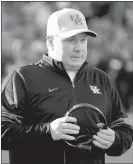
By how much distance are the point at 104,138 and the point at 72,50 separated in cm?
38

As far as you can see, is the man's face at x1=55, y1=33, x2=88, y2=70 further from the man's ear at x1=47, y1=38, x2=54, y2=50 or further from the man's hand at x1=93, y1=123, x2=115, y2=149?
the man's hand at x1=93, y1=123, x2=115, y2=149

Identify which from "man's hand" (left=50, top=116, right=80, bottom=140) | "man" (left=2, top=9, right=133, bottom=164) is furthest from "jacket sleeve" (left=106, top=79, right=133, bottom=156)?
"man's hand" (left=50, top=116, right=80, bottom=140)

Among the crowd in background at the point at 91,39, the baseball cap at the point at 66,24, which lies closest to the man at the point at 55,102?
the baseball cap at the point at 66,24

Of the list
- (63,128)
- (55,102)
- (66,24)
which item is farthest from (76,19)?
(63,128)

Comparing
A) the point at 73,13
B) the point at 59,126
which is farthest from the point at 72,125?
the point at 73,13

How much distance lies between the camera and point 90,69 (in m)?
1.53

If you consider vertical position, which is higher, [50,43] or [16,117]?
[50,43]

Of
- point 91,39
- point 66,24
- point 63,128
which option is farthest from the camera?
point 91,39

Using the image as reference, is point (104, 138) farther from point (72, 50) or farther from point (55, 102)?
point (72, 50)

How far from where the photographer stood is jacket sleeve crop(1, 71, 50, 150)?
1.35 m

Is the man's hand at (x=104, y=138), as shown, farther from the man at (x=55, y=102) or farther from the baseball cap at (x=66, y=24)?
the baseball cap at (x=66, y=24)

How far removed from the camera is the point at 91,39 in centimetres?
183

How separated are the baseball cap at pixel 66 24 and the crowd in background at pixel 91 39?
0.22 meters

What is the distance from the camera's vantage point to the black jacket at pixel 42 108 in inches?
53.5
